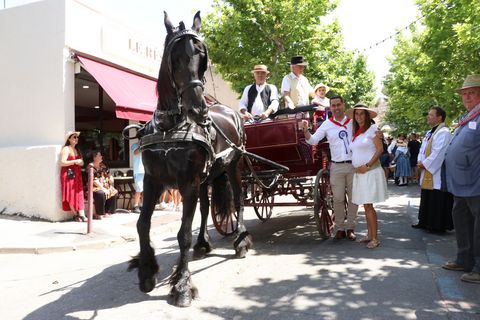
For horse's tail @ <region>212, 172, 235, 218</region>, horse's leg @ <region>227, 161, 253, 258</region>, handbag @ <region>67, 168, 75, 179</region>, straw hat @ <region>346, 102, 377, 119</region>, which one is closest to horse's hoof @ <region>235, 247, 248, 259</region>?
horse's leg @ <region>227, 161, 253, 258</region>

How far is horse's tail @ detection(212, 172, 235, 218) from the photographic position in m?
5.75

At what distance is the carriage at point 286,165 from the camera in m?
5.91

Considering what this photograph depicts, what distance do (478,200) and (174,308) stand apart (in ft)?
10.8

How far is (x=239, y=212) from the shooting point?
19.2ft

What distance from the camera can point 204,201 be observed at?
18.9 feet

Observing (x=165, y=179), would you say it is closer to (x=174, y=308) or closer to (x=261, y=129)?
(x=174, y=308)

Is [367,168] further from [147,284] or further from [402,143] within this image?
[402,143]

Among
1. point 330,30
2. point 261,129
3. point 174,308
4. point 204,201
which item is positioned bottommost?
point 174,308

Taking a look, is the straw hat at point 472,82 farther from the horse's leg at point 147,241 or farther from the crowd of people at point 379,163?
the horse's leg at point 147,241

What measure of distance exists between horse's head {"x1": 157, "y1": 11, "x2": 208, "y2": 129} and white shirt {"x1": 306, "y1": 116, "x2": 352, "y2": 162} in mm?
2755

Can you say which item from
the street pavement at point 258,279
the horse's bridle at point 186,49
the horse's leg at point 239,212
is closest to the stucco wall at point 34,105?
the street pavement at point 258,279

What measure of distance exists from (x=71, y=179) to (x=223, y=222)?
4125 mm

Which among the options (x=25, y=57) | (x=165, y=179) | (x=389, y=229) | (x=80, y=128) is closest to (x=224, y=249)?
(x=165, y=179)

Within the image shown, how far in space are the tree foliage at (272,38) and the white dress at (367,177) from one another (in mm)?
10910
